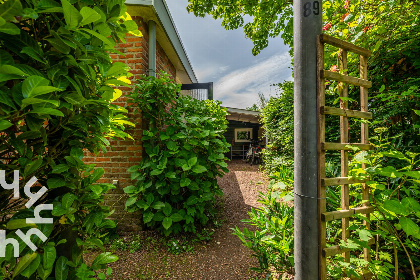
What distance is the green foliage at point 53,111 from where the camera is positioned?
1.77 feet

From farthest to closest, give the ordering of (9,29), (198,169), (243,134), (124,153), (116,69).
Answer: (243,134) → (124,153) → (198,169) → (116,69) → (9,29)

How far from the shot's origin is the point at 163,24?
280 centimetres

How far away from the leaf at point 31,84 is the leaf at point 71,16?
0.70 feet

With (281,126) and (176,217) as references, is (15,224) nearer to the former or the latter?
(176,217)

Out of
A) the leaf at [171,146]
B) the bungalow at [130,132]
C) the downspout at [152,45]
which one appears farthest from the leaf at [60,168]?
the downspout at [152,45]

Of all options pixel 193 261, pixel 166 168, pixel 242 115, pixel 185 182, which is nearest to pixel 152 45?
pixel 166 168

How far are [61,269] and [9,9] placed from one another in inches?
37.3

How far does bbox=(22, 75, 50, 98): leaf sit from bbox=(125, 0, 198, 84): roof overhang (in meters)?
2.36

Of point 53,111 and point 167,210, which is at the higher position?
point 53,111

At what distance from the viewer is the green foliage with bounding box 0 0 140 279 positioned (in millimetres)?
540

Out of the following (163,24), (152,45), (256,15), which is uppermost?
(256,15)

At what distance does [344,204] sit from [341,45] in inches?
Answer: 41.0

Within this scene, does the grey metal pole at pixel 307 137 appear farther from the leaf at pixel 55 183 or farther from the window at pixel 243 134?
the window at pixel 243 134

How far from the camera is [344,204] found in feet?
3.86
